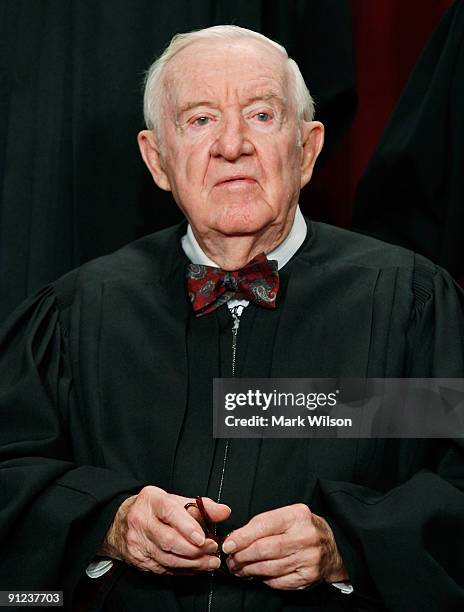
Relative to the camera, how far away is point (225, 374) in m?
2.41

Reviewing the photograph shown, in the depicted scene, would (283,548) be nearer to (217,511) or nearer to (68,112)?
(217,511)

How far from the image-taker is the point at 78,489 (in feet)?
7.29

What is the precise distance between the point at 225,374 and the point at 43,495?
0.45m

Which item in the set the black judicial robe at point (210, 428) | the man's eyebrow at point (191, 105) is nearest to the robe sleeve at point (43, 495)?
the black judicial robe at point (210, 428)

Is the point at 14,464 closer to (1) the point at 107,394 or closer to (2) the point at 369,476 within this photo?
(1) the point at 107,394

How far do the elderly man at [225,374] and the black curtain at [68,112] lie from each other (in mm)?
428

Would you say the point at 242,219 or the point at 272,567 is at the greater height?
the point at 242,219

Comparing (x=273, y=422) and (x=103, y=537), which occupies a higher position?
(x=273, y=422)

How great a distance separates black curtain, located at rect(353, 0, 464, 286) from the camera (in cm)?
292

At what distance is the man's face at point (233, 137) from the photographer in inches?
94.6

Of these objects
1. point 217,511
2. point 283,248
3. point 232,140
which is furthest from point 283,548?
point 232,140

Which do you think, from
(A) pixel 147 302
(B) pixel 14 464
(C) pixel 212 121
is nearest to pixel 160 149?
(C) pixel 212 121

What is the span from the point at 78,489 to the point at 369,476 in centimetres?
57

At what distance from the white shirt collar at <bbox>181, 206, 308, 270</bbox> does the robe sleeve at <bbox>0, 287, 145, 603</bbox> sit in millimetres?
425
